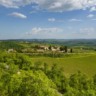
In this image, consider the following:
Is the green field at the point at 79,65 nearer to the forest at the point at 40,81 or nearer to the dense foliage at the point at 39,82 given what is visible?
the forest at the point at 40,81

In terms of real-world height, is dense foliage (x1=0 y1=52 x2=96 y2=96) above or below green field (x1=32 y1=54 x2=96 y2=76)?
above

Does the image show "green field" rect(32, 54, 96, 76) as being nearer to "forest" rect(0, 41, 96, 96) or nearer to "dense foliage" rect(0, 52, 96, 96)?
"forest" rect(0, 41, 96, 96)

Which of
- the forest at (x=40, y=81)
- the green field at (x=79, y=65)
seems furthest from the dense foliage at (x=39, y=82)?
the green field at (x=79, y=65)

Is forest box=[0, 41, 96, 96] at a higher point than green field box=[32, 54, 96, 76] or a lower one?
higher

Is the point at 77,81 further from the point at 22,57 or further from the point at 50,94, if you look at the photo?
the point at 22,57

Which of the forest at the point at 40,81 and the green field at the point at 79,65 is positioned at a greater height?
the forest at the point at 40,81

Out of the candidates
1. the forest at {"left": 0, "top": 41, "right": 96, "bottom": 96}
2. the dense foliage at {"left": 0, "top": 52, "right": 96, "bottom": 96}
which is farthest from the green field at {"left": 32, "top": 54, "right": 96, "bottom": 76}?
the dense foliage at {"left": 0, "top": 52, "right": 96, "bottom": 96}

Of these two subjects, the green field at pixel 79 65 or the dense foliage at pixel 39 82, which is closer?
the dense foliage at pixel 39 82

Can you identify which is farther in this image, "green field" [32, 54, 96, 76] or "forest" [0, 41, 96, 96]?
"green field" [32, 54, 96, 76]

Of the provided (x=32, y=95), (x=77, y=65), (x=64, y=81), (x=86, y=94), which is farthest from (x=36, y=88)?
(x=77, y=65)
